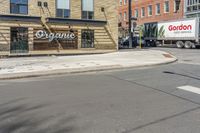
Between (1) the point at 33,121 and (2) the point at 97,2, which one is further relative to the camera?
(2) the point at 97,2

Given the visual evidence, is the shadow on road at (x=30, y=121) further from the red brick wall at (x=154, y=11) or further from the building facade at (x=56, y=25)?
the red brick wall at (x=154, y=11)

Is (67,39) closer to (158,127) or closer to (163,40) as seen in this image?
(163,40)

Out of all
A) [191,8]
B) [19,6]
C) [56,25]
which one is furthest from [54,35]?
[191,8]

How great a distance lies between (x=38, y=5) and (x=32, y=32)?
2.51 meters

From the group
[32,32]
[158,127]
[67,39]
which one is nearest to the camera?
[158,127]

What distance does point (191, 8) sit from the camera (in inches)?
1861

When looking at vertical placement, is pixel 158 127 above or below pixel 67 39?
below

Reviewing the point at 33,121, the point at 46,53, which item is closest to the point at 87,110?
the point at 33,121

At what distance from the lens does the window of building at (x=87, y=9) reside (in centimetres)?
3061

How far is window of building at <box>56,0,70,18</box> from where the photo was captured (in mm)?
29203

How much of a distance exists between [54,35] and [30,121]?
22.9 metres

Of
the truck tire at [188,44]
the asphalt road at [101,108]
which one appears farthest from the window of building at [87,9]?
the asphalt road at [101,108]

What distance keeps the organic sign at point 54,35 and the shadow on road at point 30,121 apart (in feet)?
68.3

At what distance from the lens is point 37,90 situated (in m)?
10.5
